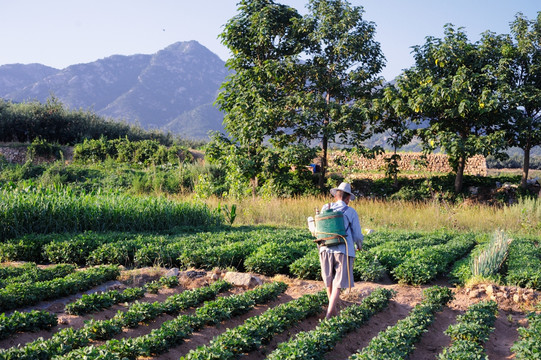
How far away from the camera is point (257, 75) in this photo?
64.9ft

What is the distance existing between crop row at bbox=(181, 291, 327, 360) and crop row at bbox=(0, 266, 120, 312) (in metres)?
2.64

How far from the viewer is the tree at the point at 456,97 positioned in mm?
17281

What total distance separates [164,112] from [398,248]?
142m

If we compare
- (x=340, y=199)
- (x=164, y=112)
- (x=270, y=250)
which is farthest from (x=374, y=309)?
(x=164, y=112)

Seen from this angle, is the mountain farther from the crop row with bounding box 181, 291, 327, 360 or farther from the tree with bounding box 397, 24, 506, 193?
the crop row with bounding box 181, 291, 327, 360

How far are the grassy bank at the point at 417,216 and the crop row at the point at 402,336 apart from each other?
292 inches

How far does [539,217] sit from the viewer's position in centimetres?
1362

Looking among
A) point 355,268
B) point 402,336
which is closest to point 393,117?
point 355,268

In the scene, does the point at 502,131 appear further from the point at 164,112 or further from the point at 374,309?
the point at 164,112

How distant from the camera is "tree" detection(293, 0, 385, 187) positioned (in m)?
18.9

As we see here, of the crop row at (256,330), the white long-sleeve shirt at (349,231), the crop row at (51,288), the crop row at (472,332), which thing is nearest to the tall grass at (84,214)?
the crop row at (51,288)

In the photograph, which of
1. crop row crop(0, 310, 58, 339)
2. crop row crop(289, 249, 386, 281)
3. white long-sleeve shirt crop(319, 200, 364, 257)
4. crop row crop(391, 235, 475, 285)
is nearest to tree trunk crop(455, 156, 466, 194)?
crop row crop(391, 235, 475, 285)

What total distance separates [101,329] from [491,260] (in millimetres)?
6292

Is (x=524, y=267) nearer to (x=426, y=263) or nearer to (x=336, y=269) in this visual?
(x=426, y=263)
